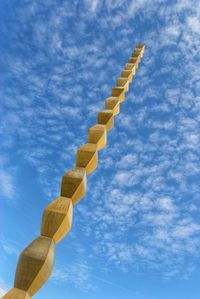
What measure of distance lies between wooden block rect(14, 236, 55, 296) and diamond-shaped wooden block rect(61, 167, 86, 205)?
0.44 meters

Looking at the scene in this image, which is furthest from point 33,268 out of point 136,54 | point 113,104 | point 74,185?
point 136,54

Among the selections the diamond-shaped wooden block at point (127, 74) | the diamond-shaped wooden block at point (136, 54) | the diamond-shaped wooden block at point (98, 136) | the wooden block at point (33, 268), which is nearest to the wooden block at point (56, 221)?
the wooden block at point (33, 268)

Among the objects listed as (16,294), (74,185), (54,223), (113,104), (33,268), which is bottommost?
(16,294)

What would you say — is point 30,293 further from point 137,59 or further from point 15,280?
point 137,59

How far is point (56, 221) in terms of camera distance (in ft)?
6.11

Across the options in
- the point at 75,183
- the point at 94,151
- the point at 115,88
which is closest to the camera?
the point at 75,183

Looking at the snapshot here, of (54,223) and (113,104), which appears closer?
(54,223)

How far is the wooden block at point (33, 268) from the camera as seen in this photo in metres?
1.61

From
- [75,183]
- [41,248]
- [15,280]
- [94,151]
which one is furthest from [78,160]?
[15,280]

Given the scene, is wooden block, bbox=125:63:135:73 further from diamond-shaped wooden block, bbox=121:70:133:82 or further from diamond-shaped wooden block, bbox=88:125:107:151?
diamond-shaped wooden block, bbox=88:125:107:151

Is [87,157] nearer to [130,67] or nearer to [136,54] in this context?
[130,67]

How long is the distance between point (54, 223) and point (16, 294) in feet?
1.38

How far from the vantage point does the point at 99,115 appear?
2.88 m

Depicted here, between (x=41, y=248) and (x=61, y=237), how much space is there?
0.67 ft
